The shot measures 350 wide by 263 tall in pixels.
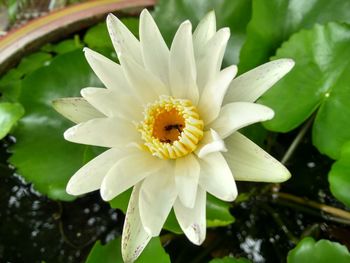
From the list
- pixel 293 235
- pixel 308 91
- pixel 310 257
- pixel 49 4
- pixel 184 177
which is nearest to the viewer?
pixel 184 177

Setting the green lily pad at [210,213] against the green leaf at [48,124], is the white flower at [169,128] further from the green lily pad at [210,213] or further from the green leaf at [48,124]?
the green leaf at [48,124]

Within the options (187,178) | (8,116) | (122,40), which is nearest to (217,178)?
(187,178)

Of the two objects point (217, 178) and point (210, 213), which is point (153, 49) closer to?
point (217, 178)

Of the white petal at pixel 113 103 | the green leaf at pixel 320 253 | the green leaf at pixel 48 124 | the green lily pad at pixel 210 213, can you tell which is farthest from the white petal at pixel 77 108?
the green leaf at pixel 320 253

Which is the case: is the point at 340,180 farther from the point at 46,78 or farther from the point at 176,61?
the point at 46,78

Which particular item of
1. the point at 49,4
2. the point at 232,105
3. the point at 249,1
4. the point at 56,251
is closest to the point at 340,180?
the point at 232,105

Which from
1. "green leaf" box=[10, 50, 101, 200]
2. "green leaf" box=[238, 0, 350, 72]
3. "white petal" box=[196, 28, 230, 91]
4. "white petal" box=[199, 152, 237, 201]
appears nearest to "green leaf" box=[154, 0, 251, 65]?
"green leaf" box=[238, 0, 350, 72]
